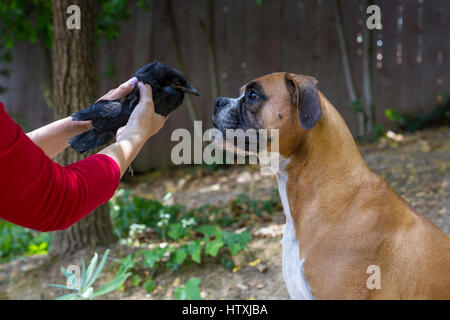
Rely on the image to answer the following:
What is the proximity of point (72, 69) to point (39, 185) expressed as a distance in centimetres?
309

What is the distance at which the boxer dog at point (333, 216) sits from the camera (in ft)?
7.34

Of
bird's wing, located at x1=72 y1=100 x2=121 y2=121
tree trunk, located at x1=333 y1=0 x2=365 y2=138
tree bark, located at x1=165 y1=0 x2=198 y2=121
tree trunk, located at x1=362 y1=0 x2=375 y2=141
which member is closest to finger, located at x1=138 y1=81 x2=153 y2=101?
bird's wing, located at x1=72 y1=100 x2=121 y2=121

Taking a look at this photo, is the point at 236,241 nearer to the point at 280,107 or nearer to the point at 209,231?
the point at 209,231

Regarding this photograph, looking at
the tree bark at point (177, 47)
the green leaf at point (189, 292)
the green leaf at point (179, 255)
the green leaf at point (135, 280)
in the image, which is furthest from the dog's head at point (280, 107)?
the tree bark at point (177, 47)

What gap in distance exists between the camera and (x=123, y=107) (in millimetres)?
2381

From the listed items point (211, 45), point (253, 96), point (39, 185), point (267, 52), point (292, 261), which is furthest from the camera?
point (267, 52)

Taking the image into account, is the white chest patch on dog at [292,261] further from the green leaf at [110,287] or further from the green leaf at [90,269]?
the green leaf at [90,269]

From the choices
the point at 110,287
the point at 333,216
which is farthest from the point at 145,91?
the point at 110,287

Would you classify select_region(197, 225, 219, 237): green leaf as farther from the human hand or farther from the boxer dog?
the human hand

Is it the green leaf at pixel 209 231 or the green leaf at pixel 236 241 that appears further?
the green leaf at pixel 209 231

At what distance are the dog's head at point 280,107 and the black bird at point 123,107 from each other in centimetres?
36

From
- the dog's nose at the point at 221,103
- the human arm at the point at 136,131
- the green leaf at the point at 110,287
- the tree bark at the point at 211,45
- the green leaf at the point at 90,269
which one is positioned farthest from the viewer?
the tree bark at the point at 211,45

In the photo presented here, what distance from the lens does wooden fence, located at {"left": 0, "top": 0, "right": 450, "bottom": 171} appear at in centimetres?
846

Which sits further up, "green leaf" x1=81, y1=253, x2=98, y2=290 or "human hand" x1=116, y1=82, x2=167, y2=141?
"human hand" x1=116, y1=82, x2=167, y2=141
